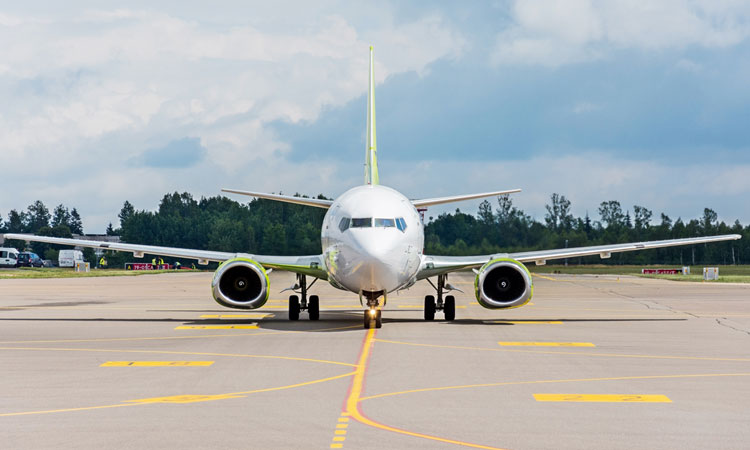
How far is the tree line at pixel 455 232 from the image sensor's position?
59906 mm

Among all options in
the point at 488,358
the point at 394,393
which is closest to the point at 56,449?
the point at 394,393

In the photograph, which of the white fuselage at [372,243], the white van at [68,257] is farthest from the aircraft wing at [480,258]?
the white van at [68,257]

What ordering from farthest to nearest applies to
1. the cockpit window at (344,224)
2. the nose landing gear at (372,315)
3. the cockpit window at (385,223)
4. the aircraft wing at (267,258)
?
the aircraft wing at (267,258) → the nose landing gear at (372,315) → the cockpit window at (344,224) → the cockpit window at (385,223)

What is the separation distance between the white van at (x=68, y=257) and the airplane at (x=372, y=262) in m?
120

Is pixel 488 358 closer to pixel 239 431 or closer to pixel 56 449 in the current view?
pixel 239 431

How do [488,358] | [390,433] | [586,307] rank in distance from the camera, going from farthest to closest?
[586,307]
[488,358]
[390,433]

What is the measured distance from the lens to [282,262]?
1029 inches

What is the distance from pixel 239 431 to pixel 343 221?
1376 cm

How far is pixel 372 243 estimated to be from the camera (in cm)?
2188

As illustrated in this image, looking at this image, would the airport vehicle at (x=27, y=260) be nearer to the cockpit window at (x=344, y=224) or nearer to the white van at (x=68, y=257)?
the white van at (x=68, y=257)

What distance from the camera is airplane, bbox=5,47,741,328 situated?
72.6ft

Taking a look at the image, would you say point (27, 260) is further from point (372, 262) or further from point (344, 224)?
Answer: point (372, 262)

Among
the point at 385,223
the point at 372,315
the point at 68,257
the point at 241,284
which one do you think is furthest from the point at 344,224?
the point at 68,257

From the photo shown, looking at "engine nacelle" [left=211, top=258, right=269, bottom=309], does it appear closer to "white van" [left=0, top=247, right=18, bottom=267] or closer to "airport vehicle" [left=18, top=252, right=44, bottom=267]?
"white van" [left=0, top=247, right=18, bottom=267]
